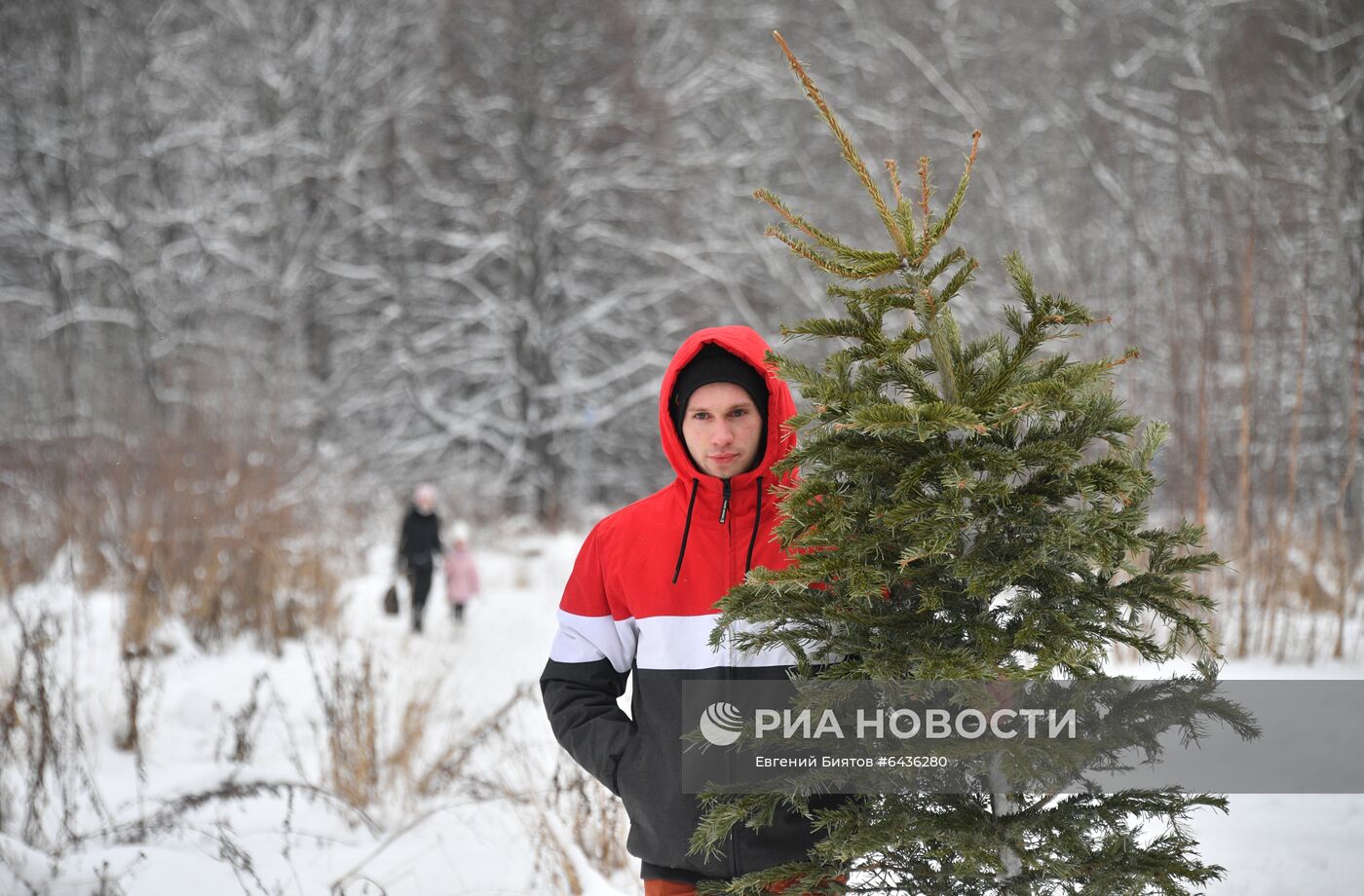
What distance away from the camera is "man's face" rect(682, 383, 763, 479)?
2133 millimetres

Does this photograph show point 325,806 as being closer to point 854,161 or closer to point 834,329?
point 834,329

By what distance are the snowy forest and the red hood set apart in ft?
18.8

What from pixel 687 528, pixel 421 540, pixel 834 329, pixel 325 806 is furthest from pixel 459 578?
pixel 834 329

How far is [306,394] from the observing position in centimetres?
1806

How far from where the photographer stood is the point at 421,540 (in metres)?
9.92

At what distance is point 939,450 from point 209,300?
1847cm

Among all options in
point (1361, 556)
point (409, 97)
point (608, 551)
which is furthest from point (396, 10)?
point (608, 551)

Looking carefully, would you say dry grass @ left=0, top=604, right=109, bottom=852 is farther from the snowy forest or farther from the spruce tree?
the spruce tree

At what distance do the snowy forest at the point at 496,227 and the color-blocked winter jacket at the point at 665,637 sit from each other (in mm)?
5621

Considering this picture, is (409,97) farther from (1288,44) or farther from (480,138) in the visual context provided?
(1288,44)

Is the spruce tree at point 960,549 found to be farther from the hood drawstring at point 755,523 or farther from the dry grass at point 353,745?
the dry grass at point 353,745

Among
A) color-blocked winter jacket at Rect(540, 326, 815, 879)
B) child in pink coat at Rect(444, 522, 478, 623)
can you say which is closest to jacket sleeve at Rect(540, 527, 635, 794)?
color-blocked winter jacket at Rect(540, 326, 815, 879)

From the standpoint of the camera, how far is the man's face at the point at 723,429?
2.13 meters

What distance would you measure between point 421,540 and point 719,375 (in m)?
8.22
